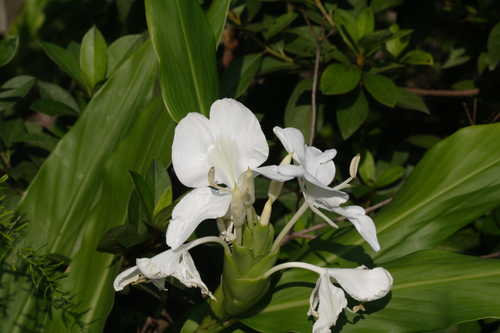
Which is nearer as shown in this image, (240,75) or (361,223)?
(361,223)

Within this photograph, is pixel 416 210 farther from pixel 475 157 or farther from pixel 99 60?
pixel 99 60

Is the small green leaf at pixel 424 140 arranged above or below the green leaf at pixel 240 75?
below

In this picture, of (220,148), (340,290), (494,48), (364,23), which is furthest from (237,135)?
(494,48)

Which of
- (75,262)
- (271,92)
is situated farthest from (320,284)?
(271,92)

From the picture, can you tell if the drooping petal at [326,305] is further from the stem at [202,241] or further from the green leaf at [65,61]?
the green leaf at [65,61]

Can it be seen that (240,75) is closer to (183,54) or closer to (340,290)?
(183,54)

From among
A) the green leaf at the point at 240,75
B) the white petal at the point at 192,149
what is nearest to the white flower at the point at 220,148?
the white petal at the point at 192,149
